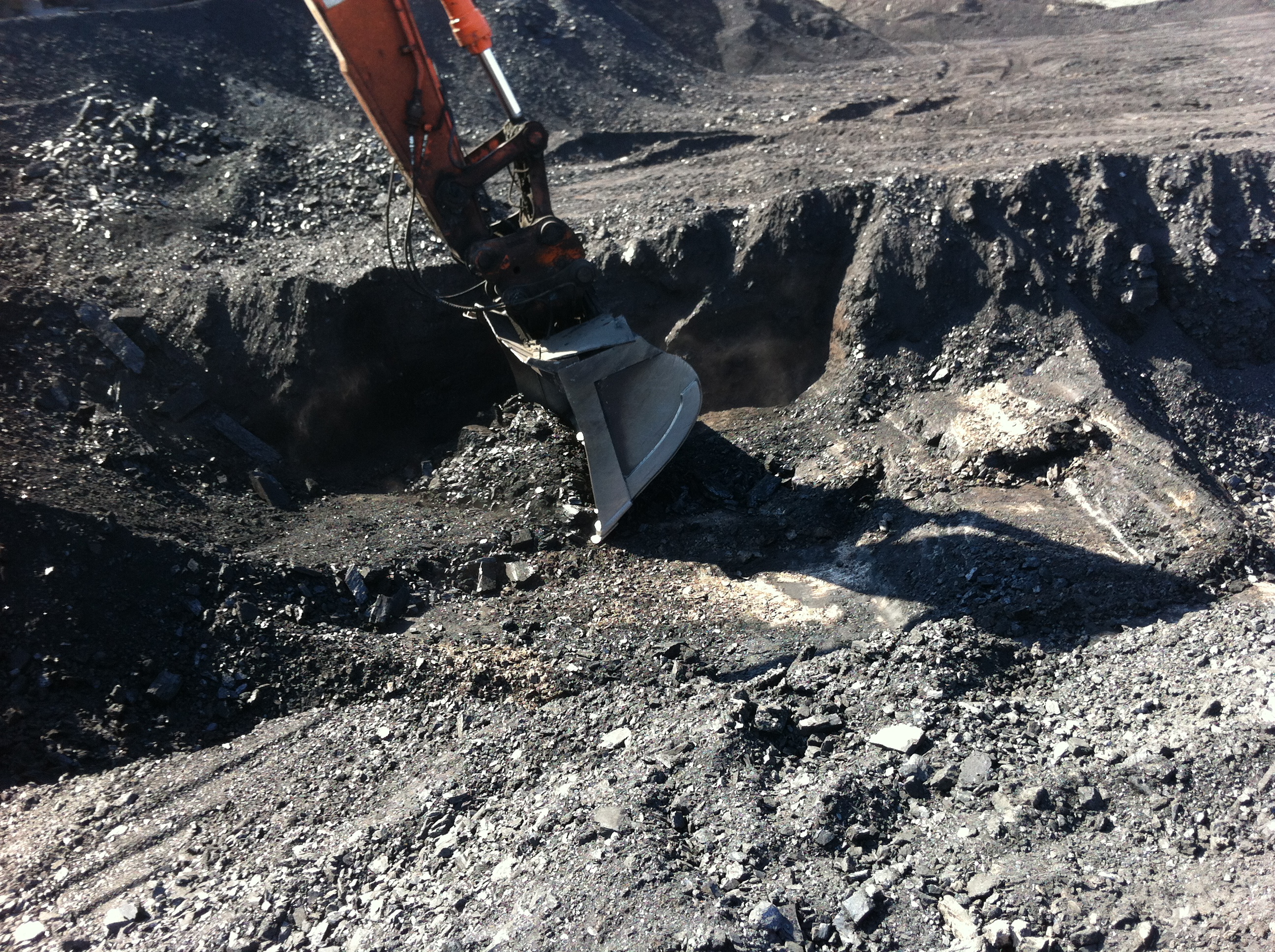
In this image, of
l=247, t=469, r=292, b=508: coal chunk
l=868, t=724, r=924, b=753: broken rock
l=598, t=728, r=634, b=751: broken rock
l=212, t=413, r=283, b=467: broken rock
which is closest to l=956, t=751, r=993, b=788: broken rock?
l=868, t=724, r=924, b=753: broken rock

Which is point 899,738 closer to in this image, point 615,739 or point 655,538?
point 615,739

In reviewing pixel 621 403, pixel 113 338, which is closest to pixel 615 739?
pixel 621 403

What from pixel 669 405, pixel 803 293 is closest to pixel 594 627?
pixel 669 405

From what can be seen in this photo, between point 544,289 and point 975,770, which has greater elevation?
point 544,289

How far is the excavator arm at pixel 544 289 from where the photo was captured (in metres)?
5.97

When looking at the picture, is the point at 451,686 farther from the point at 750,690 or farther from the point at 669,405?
the point at 669,405

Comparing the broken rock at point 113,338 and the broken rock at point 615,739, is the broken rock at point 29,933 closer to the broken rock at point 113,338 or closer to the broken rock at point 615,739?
the broken rock at point 615,739

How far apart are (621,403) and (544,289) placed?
1.04 metres

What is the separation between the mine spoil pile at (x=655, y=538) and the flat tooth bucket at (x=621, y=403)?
58 centimetres

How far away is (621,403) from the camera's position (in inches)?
260

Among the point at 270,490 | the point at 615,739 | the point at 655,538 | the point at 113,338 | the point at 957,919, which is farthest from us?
the point at 113,338

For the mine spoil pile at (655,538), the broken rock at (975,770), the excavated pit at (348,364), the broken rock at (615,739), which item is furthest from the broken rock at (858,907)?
the excavated pit at (348,364)

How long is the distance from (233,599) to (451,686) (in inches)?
64.1

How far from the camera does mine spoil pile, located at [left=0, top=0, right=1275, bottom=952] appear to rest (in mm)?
4055
